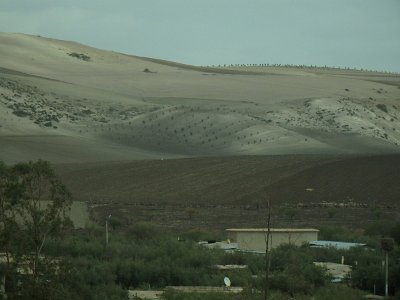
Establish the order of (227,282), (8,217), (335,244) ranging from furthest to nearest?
(335,244)
(227,282)
(8,217)

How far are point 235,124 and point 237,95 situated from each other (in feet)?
97.6

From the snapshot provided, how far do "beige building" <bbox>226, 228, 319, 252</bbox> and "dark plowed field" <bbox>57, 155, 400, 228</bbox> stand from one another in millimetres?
7578

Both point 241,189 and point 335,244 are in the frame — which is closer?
point 335,244

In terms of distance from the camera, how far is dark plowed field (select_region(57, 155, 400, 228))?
193 feet

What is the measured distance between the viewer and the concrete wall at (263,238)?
144 feet

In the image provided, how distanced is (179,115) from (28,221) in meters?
106

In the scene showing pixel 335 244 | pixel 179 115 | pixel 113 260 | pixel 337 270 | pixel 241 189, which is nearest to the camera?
pixel 113 260

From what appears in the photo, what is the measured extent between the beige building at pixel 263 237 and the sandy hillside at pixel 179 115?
4790 cm

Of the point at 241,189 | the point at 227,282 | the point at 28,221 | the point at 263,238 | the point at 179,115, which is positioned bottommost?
the point at 241,189

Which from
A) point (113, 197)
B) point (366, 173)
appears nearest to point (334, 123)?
point (366, 173)

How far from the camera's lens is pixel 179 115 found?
131000 millimetres

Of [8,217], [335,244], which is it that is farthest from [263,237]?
[8,217]

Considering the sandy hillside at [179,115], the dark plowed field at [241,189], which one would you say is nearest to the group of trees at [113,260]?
the dark plowed field at [241,189]

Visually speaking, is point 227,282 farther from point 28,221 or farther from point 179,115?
point 179,115
